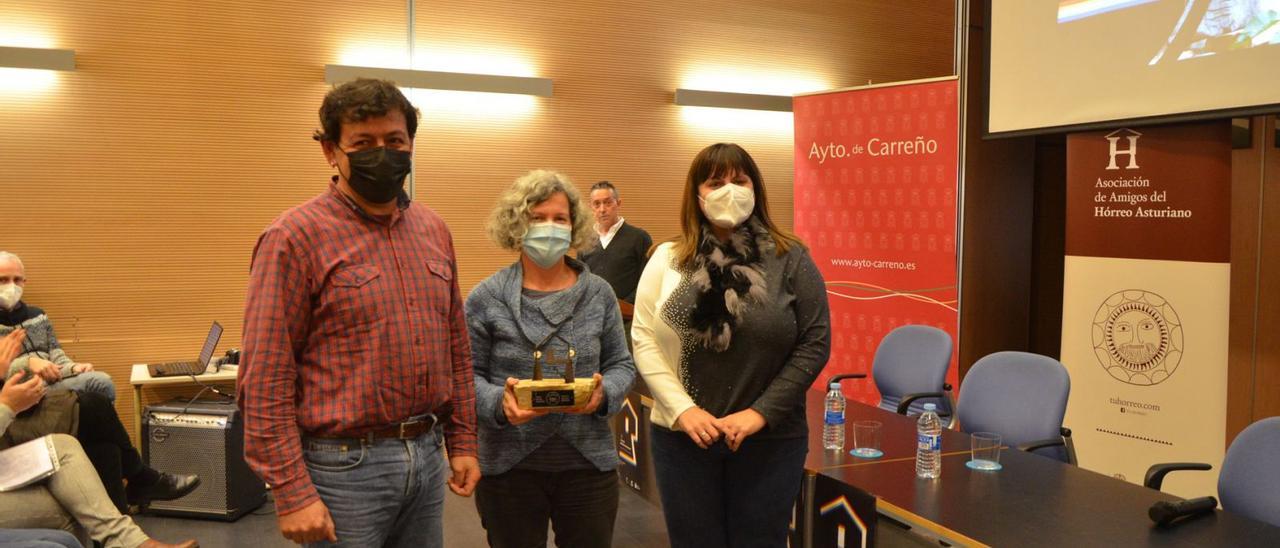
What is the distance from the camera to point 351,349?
165 centimetres

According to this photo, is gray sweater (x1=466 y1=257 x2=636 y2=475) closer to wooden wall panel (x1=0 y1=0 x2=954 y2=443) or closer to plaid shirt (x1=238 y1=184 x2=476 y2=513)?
plaid shirt (x1=238 y1=184 x2=476 y2=513)

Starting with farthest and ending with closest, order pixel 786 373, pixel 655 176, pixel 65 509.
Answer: pixel 655 176
pixel 65 509
pixel 786 373

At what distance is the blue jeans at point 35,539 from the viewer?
256 cm

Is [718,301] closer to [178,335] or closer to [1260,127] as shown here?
[1260,127]

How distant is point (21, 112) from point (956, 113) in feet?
17.5

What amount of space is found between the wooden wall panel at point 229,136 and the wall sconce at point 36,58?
102 millimetres

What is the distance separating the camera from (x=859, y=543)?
2.51 metres

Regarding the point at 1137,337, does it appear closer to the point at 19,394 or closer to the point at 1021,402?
the point at 1021,402

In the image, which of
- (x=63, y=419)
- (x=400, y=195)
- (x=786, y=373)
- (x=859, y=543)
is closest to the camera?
(x=400, y=195)

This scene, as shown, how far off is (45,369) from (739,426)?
3812 mm

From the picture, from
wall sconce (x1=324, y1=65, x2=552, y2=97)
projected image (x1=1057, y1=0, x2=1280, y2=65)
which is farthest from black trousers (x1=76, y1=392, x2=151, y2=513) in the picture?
projected image (x1=1057, y1=0, x2=1280, y2=65)

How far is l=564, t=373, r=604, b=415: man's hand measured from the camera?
205 cm

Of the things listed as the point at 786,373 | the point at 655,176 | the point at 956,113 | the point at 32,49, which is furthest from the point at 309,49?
the point at 786,373

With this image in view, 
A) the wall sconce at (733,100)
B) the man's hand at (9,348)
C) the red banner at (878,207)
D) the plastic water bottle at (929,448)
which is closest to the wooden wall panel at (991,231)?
the red banner at (878,207)
